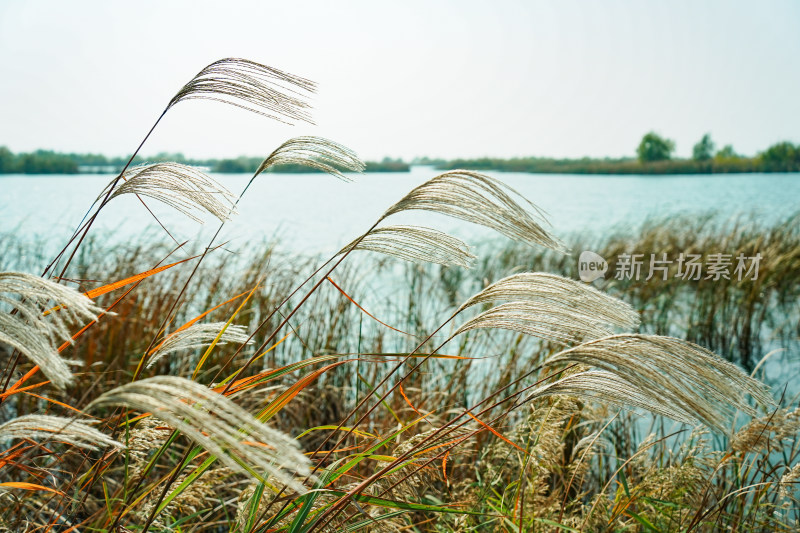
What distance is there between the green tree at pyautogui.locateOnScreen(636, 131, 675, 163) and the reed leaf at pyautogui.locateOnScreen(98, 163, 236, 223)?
52.1 metres

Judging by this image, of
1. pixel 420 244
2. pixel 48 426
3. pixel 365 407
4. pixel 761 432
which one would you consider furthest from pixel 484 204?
pixel 365 407

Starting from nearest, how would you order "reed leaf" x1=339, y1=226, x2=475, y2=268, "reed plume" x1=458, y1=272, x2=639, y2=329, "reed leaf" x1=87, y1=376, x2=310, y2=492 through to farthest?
"reed leaf" x1=87, y1=376, x2=310, y2=492, "reed plume" x1=458, y1=272, x2=639, y2=329, "reed leaf" x1=339, y1=226, x2=475, y2=268

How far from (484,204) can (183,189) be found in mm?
633

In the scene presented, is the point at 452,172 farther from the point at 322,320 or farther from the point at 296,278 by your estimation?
the point at 296,278

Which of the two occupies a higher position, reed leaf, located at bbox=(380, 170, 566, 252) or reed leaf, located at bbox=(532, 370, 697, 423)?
reed leaf, located at bbox=(380, 170, 566, 252)

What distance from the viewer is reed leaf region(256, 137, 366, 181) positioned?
1.25 m

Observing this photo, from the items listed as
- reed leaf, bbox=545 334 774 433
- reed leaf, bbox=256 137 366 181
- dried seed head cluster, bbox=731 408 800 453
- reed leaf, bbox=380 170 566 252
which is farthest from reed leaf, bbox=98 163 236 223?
dried seed head cluster, bbox=731 408 800 453

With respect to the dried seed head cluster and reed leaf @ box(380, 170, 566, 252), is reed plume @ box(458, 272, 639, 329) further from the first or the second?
the dried seed head cluster

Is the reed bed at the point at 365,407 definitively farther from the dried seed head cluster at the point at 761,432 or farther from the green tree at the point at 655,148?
the green tree at the point at 655,148

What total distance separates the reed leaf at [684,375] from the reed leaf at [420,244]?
12.5 inches

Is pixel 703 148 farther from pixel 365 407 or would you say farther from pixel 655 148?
pixel 365 407

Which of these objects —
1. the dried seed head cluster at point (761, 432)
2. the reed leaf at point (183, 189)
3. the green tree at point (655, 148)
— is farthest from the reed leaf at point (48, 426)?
the green tree at point (655, 148)

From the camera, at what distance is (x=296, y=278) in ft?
14.7

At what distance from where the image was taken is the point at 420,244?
1165mm
